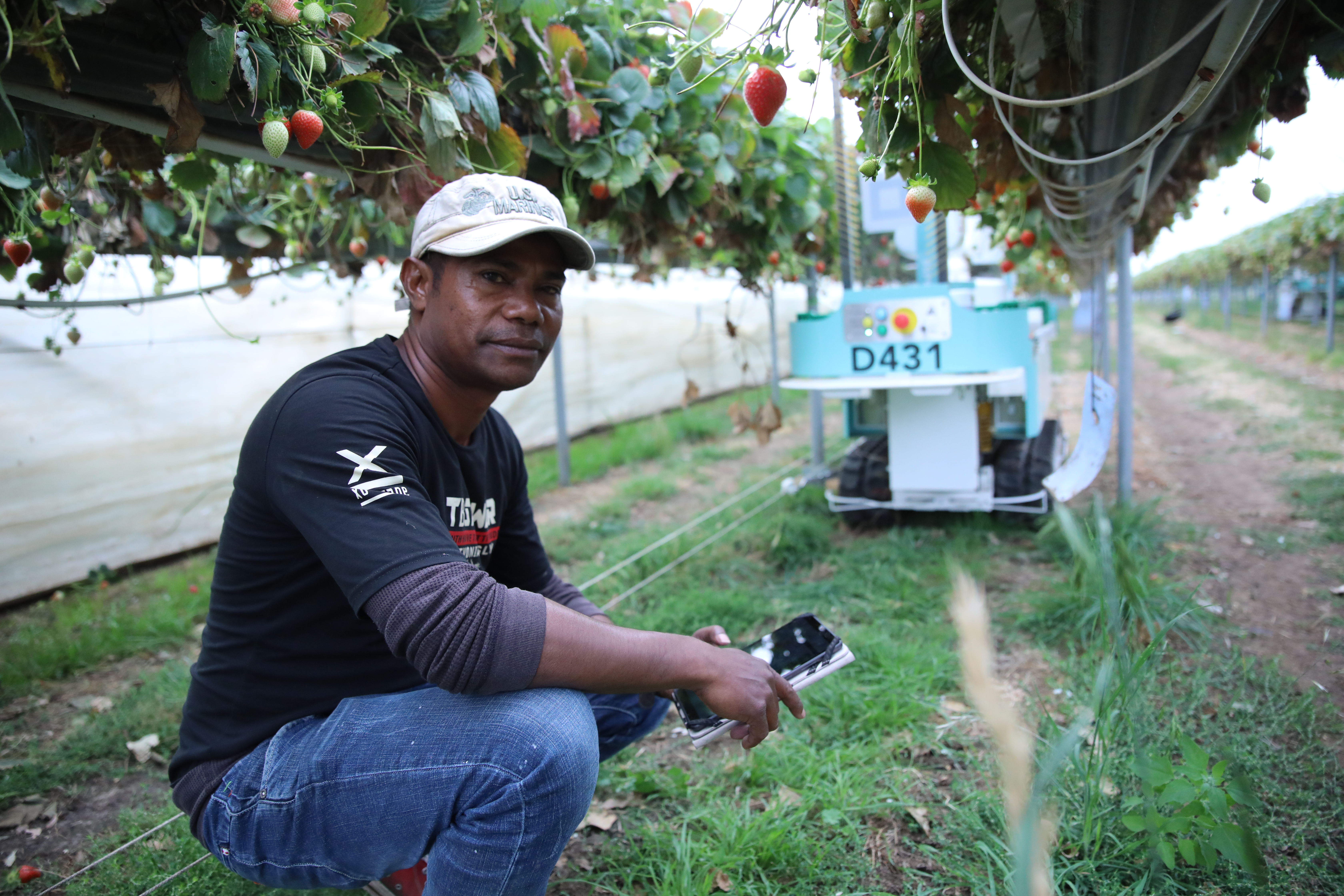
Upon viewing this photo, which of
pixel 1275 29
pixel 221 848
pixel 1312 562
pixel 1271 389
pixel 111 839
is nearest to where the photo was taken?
pixel 221 848

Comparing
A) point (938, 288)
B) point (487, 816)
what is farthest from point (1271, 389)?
point (487, 816)

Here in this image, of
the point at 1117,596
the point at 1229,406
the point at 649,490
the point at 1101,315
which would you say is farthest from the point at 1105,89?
the point at 1229,406

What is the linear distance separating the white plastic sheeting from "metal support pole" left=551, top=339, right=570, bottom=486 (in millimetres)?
957

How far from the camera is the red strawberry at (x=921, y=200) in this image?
56.3 inches

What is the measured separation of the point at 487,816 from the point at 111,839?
157cm

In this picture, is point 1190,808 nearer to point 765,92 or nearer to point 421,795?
point 421,795

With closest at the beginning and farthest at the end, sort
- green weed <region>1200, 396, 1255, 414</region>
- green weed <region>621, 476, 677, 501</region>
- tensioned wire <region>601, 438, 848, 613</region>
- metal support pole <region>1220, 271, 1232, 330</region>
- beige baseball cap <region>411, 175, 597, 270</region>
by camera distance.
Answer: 1. beige baseball cap <region>411, 175, 597, 270</region>
2. tensioned wire <region>601, 438, 848, 613</region>
3. green weed <region>621, 476, 677, 501</region>
4. green weed <region>1200, 396, 1255, 414</region>
5. metal support pole <region>1220, 271, 1232, 330</region>

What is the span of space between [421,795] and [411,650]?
0.91 feet

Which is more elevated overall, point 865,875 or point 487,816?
point 487,816

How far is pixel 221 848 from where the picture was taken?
1.54 metres

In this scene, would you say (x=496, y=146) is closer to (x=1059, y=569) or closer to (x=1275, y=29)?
(x=1275, y=29)

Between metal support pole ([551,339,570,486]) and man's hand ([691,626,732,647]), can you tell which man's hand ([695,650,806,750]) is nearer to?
man's hand ([691,626,732,647])

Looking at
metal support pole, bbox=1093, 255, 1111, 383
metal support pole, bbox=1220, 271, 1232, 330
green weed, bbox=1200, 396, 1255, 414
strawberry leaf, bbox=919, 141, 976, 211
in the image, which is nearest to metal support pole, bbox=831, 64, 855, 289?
metal support pole, bbox=1093, 255, 1111, 383

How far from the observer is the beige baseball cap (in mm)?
1647
